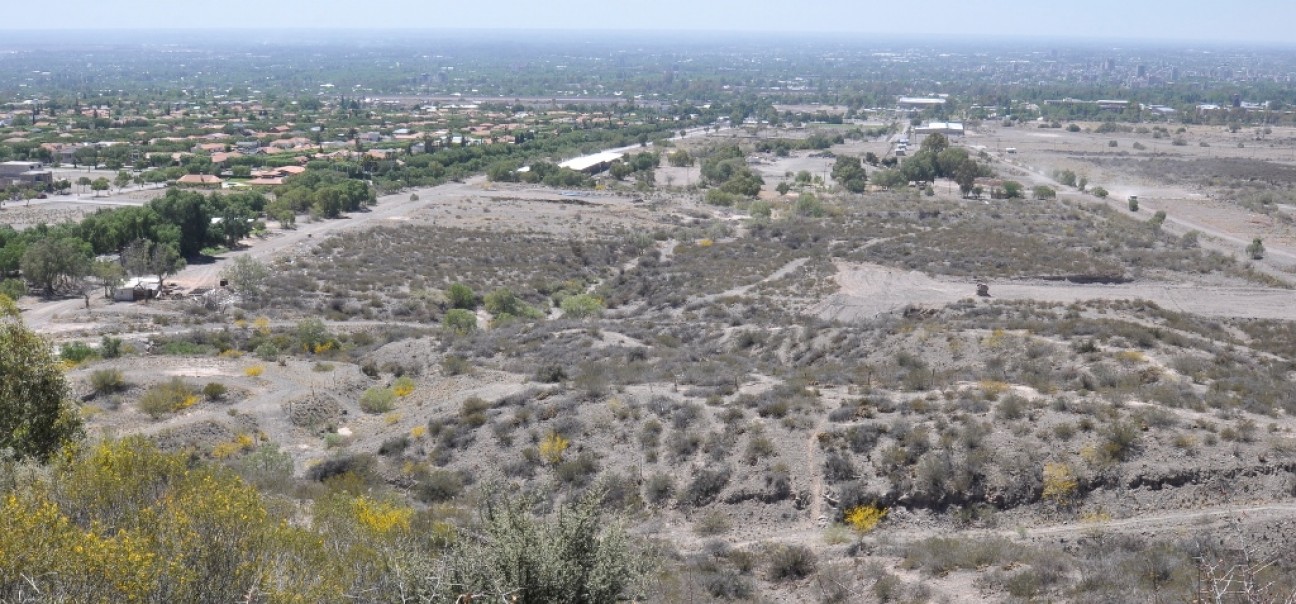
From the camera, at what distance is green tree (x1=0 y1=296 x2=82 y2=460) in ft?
44.6

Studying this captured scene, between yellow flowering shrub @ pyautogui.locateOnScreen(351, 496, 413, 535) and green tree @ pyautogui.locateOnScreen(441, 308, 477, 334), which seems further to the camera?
green tree @ pyautogui.locateOnScreen(441, 308, 477, 334)

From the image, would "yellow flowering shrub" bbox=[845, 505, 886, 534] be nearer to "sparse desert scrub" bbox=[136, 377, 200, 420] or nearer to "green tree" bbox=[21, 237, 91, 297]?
"sparse desert scrub" bbox=[136, 377, 200, 420]

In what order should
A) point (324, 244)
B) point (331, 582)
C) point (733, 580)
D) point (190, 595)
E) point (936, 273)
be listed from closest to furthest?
point (190, 595) < point (331, 582) < point (733, 580) < point (936, 273) < point (324, 244)

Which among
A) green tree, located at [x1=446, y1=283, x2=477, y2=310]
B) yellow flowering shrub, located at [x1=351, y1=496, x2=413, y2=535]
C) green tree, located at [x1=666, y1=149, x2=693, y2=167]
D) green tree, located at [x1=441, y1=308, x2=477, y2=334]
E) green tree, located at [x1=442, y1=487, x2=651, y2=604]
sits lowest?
green tree, located at [x1=446, y1=283, x2=477, y2=310]

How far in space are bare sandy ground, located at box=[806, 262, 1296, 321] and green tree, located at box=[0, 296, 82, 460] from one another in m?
26.4

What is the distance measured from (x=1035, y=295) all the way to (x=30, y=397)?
34694mm

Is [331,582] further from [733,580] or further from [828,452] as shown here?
[828,452]

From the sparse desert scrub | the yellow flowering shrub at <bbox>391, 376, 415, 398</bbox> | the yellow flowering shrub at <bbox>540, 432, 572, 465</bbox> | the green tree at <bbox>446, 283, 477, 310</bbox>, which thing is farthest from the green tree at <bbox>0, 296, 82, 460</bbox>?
the green tree at <bbox>446, 283, 477, 310</bbox>

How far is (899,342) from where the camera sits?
92.4ft

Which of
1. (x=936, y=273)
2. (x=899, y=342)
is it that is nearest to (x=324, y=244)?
(x=936, y=273)

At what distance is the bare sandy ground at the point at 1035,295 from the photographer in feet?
118

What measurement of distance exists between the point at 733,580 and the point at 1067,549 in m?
5.49

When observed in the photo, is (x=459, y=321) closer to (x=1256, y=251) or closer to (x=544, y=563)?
(x=544, y=563)

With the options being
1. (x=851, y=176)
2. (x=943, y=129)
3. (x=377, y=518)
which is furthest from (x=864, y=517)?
(x=943, y=129)
